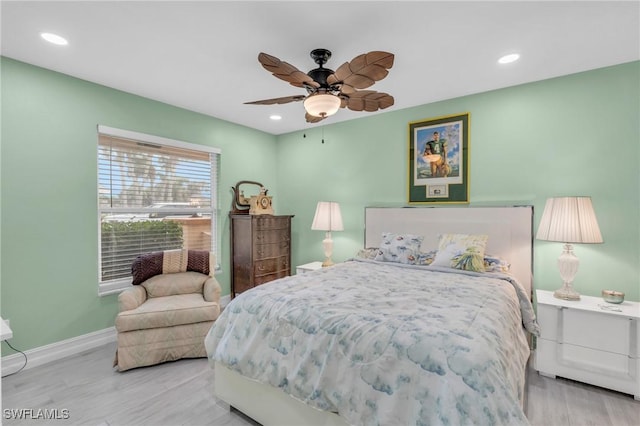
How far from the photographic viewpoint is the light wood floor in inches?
78.0

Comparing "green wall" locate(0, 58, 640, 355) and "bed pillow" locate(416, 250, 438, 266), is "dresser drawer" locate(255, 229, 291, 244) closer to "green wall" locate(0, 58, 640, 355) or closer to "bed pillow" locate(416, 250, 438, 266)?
"green wall" locate(0, 58, 640, 355)

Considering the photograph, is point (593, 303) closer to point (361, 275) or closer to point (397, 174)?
point (361, 275)

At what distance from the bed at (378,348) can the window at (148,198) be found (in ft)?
6.08

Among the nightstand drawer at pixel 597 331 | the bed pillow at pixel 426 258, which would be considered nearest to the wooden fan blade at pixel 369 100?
the bed pillow at pixel 426 258

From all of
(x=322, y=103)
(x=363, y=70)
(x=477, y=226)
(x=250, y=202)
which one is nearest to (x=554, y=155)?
(x=477, y=226)

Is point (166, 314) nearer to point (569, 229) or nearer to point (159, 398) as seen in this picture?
point (159, 398)

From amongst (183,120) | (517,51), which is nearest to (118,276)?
(183,120)

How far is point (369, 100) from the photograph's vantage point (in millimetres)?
2439

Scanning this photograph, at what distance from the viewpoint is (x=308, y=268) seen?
13.2ft

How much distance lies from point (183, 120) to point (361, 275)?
2827 mm

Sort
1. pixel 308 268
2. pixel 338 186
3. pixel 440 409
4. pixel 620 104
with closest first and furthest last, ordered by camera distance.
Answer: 1. pixel 440 409
2. pixel 620 104
3. pixel 308 268
4. pixel 338 186

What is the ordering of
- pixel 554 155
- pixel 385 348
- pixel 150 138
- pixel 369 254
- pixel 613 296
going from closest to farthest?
pixel 385 348, pixel 613 296, pixel 554 155, pixel 150 138, pixel 369 254

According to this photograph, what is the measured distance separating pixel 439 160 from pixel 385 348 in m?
2.63

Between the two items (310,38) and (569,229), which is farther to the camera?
(569,229)
